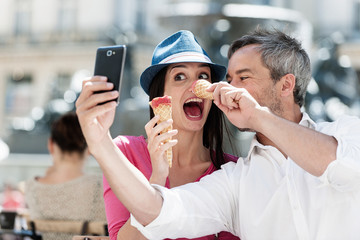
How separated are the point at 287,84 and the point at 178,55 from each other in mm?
506

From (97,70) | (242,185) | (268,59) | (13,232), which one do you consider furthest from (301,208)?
(13,232)

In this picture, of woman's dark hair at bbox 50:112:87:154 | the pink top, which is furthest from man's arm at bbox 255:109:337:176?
woman's dark hair at bbox 50:112:87:154

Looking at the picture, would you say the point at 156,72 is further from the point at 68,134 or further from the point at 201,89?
the point at 68,134

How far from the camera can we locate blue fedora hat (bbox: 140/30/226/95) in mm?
2908

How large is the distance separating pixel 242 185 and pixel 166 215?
395 mm

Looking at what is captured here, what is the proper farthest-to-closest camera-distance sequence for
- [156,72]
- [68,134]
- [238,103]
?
1. [68,134]
2. [156,72]
3. [238,103]

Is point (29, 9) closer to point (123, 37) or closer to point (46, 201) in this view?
point (123, 37)

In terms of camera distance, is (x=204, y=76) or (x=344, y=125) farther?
(x=204, y=76)

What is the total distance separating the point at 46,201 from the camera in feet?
14.2

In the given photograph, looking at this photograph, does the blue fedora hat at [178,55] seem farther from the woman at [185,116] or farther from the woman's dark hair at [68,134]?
the woman's dark hair at [68,134]

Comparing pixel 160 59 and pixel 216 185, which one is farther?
pixel 160 59

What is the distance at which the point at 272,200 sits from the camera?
8.29 ft

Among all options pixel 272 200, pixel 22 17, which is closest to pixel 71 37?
pixel 22 17

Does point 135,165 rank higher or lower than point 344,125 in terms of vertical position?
lower
